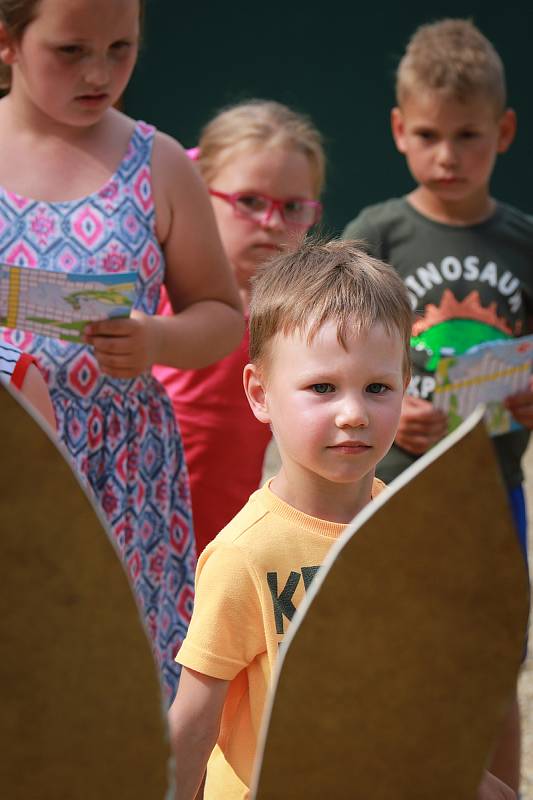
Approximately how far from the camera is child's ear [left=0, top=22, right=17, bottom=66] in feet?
6.91

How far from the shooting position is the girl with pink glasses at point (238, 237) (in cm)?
293

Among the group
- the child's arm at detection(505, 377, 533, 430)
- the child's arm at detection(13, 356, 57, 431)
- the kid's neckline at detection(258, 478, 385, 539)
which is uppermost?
the child's arm at detection(13, 356, 57, 431)

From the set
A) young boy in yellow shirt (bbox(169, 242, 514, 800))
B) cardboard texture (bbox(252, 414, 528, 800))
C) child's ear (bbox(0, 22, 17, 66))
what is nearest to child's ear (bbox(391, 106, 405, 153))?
child's ear (bbox(0, 22, 17, 66))

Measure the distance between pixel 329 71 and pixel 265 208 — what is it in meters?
5.27

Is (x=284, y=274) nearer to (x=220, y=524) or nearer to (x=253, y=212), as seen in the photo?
(x=220, y=524)

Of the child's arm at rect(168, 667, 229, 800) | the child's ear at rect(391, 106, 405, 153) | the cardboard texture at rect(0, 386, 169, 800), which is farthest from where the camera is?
the child's ear at rect(391, 106, 405, 153)

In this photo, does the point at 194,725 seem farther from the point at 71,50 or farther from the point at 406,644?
the point at 71,50

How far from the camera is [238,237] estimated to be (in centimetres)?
314

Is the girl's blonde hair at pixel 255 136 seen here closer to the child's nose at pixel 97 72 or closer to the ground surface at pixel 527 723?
the child's nose at pixel 97 72

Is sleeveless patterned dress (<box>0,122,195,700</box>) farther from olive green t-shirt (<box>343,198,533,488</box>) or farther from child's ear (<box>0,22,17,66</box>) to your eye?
olive green t-shirt (<box>343,198,533,488</box>)

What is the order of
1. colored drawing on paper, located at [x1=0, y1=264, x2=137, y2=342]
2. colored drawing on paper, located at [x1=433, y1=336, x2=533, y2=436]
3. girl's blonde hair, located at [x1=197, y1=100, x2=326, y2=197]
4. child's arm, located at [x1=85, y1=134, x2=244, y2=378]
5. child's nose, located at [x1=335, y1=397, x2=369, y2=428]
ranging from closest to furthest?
child's nose, located at [x1=335, y1=397, x2=369, y2=428] < colored drawing on paper, located at [x1=0, y1=264, x2=137, y2=342] < child's arm, located at [x1=85, y1=134, x2=244, y2=378] < colored drawing on paper, located at [x1=433, y1=336, x2=533, y2=436] < girl's blonde hair, located at [x1=197, y1=100, x2=326, y2=197]

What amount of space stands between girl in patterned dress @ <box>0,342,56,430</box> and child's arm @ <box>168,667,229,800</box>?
20.5 inches

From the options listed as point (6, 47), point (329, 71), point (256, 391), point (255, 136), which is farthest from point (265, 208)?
point (329, 71)

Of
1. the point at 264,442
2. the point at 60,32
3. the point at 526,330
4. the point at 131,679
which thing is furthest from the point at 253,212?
the point at 131,679
